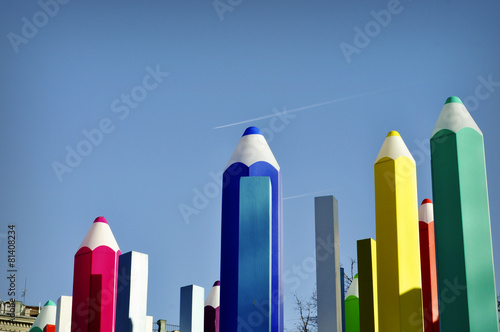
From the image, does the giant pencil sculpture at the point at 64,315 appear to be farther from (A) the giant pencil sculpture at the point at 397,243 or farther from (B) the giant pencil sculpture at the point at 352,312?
(A) the giant pencil sculpture at the point at 397,243

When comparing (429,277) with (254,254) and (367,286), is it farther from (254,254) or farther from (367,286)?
(254,254)

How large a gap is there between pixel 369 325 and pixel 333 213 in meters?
1.33

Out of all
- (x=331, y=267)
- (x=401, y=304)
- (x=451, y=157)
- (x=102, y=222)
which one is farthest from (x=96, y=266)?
(x=451, y=157)

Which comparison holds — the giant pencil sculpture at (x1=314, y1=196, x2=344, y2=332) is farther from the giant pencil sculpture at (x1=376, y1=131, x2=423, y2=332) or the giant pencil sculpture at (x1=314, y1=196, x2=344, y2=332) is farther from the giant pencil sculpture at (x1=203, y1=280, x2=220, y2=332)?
the giant pencil sculpture at (x1=203, y1=280, x2=220, y2=332)

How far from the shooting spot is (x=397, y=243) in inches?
341

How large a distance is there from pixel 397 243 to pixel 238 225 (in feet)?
5.92

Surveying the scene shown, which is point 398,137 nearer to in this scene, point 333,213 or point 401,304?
point 333,213

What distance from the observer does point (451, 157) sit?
26.6ft

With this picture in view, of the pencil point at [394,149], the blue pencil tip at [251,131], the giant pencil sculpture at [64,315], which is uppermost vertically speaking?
the blue pencil tip at [251,131]

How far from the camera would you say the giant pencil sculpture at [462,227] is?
298 inches

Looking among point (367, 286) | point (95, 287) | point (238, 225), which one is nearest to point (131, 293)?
point (95, 287)

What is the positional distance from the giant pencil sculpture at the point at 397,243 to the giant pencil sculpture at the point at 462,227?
→ 745 mm

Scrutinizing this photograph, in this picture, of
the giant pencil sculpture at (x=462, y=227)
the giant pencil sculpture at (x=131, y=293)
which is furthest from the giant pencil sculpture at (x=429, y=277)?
the giant pencil sculpture at (x=131, y=293)

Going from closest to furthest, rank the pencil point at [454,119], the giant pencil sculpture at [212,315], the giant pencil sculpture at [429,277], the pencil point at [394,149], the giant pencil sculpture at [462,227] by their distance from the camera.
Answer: the giant pencil sculpture at [462,227] → the pencil point at [454,119] → the pencil point at [394,149] → the giant pencil sculpture at [429,277] → the giant pencil sculpture at [212,315]
